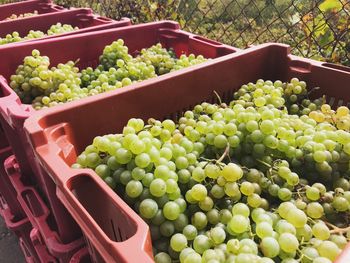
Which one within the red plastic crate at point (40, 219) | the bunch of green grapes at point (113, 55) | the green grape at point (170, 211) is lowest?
the red plastic crate at point (40, 219)

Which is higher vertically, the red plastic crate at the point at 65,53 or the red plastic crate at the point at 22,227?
the red plastic crate at the point at 65,53

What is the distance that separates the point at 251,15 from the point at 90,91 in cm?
411

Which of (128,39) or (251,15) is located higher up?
(128,39)

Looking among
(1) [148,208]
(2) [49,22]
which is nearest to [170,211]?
(1) [148,208]

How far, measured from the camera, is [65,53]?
1434mm

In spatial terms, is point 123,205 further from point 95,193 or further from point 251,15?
point 251,15

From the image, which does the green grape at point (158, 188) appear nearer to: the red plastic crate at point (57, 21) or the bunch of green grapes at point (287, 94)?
the bunch of green grapes at point (287, 94)

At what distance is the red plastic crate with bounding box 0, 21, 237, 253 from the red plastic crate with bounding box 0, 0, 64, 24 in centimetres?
96

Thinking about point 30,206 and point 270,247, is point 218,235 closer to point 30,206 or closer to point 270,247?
point 270,247

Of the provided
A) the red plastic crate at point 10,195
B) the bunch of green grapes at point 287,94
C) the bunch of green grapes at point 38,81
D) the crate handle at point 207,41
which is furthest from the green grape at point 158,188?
the crate handle at point 207,41

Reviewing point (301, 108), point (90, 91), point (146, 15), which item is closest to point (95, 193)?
point (90, 91)

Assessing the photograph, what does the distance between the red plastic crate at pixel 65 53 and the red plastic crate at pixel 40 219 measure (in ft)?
0.07

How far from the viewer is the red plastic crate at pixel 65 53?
2.86 feet

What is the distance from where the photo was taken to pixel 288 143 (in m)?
0.89
